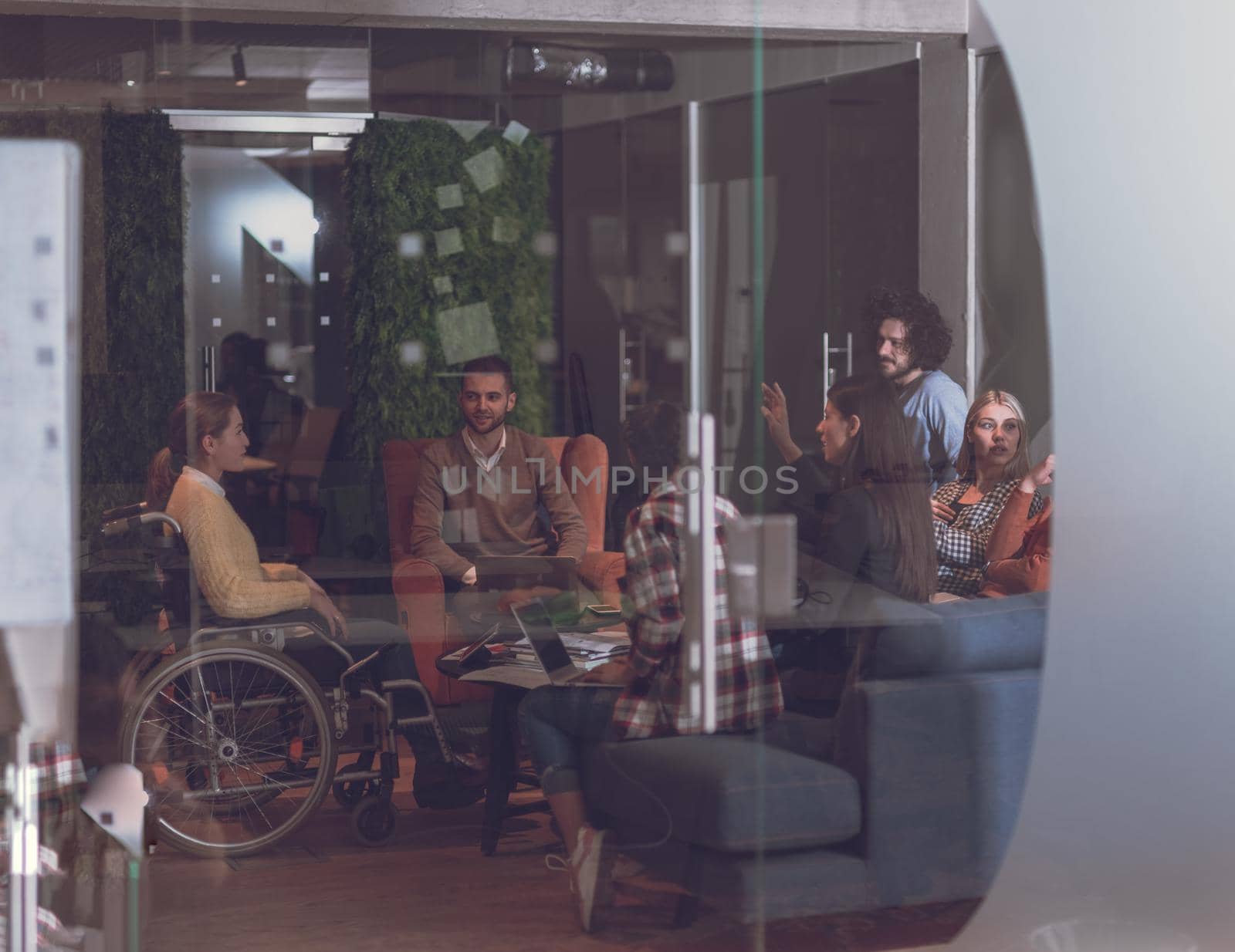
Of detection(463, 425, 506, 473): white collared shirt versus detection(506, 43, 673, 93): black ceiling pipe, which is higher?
detection(506, 43, 673, 93): black ceiling pipe

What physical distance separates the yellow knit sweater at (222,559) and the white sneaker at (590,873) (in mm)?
1179

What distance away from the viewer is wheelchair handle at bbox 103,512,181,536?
11.6ft

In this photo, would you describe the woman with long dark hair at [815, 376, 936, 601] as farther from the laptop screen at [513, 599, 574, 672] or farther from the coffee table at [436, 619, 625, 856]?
the coffee table at [436, 619, 625, 856]

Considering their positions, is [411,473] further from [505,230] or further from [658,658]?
[658,658]

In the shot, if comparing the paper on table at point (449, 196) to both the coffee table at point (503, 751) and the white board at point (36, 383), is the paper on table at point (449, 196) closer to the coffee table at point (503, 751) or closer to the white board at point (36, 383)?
the coffee table at point (503, 751)

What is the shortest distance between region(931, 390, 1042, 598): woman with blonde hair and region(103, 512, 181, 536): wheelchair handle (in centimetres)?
188

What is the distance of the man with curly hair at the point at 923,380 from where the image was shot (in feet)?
10.0

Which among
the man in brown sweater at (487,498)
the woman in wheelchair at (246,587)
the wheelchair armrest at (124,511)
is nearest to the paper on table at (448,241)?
the man in brown sweater at (487,498)

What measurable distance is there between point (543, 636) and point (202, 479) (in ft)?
3.31

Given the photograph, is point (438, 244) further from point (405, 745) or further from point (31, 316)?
point (31, 316)

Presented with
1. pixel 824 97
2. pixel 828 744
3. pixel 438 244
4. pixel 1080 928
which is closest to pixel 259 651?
pixel 828 744

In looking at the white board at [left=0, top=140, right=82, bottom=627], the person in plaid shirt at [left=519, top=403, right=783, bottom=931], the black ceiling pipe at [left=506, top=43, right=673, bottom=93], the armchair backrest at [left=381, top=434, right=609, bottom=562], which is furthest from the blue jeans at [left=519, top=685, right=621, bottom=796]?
the black ceiling pipe at [left=506, top=43, right=673, bottom=93]

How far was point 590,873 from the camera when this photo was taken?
2799 millimetres

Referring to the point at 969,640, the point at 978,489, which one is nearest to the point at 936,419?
the point at 978,489
